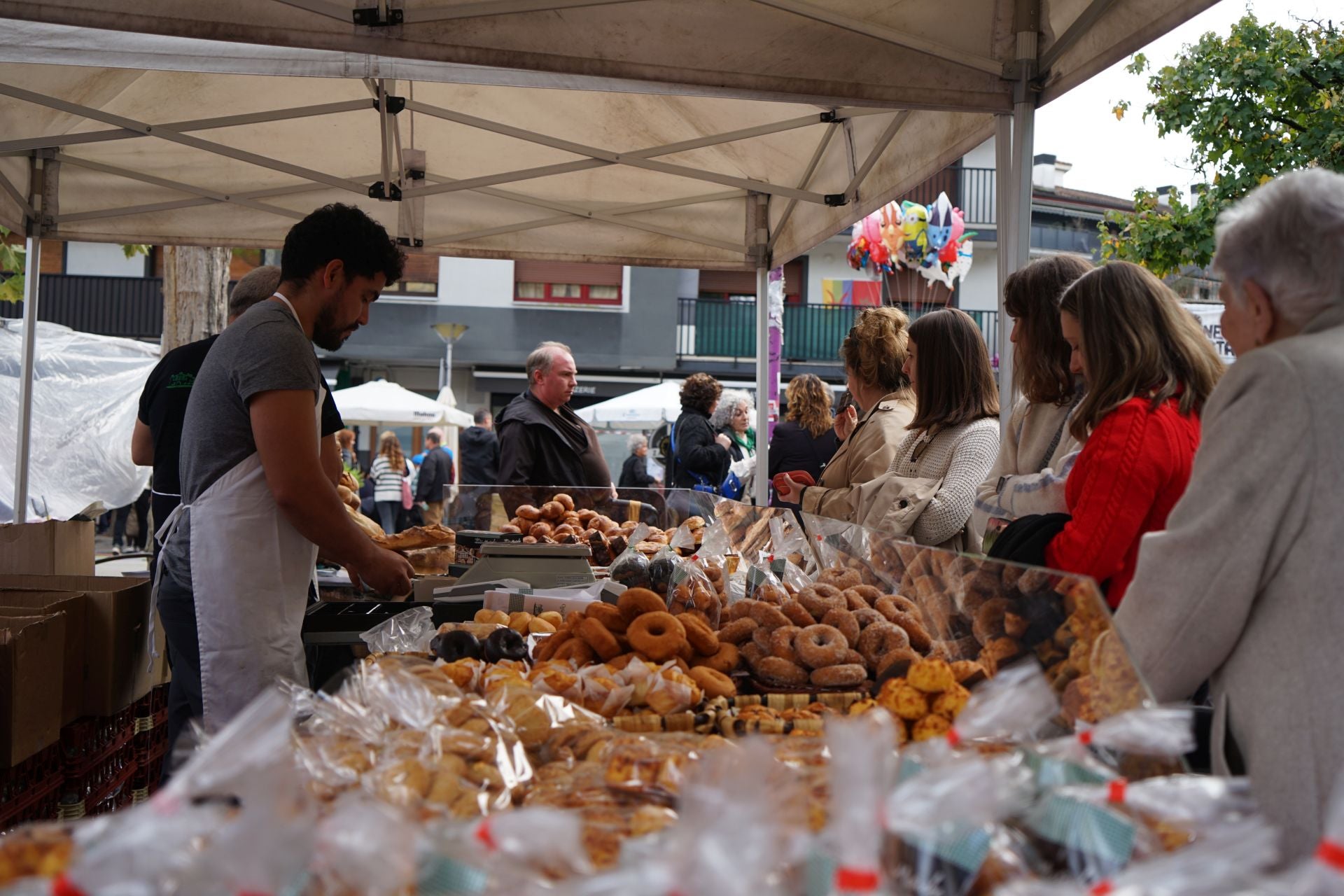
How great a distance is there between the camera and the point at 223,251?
344 inches

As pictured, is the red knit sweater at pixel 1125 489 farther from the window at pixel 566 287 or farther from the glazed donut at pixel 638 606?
the window at pixel 566 287

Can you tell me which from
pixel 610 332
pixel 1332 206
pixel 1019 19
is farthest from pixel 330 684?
pixel 610 332

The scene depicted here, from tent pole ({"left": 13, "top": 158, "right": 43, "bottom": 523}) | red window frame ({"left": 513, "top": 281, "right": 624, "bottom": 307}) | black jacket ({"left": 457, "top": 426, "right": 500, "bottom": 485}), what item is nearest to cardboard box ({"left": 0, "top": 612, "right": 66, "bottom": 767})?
tent pole ({"left": 13, "top": 158, "right": 43, "bottom": 523})

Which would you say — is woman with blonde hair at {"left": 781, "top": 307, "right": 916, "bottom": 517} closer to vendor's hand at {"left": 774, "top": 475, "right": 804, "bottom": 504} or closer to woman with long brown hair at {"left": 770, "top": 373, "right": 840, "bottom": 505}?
vendor's hand at {"left": 774, "top": 475, "right": 804, "bottom": 504}

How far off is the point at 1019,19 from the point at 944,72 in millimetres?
265

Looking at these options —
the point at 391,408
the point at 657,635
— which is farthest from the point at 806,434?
the point at 391,408

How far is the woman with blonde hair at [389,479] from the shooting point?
13.0 m

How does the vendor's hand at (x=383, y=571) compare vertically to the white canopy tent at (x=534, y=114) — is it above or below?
below

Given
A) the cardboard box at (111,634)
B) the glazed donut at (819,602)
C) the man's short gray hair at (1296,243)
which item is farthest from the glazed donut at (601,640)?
the cardboard box at (111,634)

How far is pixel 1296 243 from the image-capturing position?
5.26ft

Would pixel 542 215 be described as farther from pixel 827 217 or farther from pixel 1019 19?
pixel 1019 19

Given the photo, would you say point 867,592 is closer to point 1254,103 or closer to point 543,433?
point 543,433

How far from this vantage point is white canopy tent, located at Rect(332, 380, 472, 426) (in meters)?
15.5

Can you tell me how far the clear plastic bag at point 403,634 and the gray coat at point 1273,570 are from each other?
1.69 m
